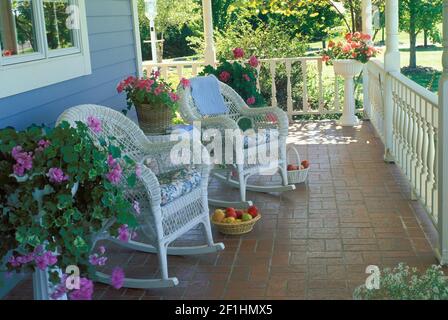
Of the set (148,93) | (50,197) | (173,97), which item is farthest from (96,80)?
(50,197)

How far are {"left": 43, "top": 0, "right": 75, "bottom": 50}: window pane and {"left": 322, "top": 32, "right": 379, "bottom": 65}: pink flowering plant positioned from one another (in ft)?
14.2

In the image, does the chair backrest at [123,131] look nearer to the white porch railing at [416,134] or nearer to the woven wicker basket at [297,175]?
the woven wicker basket at [297,175]

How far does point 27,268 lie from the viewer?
8.27ft

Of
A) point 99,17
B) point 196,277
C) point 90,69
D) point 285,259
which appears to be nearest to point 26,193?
point 196,277

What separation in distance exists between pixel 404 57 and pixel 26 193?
16418mm

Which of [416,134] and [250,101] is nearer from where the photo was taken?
[416,134]

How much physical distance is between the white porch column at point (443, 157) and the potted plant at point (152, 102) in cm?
213

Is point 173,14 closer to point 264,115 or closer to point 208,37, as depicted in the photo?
point 208,37

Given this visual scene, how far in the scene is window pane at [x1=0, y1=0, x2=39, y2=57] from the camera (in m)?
3.60

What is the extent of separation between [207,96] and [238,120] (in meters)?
0.38

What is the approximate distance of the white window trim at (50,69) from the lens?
3510 mm

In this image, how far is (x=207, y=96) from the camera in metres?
5.48

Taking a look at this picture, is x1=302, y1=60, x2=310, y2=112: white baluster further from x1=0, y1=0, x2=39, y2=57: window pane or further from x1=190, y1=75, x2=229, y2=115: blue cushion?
x1=0, y1=0, x2=39, y2=57: window pane

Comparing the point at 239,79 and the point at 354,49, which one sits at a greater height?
the point at 354,49
